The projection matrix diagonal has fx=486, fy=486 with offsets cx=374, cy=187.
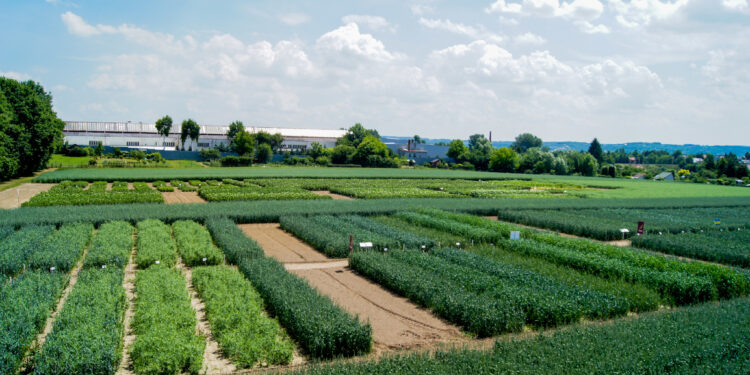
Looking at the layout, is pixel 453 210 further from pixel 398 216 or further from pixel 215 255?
pixel 215 255

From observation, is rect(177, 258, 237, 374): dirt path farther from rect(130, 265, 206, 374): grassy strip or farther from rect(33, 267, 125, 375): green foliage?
rect(33, 267, 125, 375): green foliage

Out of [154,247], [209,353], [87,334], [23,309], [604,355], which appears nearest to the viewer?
[604,355]

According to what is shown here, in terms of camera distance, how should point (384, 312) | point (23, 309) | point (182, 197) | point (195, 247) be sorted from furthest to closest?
point (182, 197), point (195, 247), point (384, 312), point (23, 309)

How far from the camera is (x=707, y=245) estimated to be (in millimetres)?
25281

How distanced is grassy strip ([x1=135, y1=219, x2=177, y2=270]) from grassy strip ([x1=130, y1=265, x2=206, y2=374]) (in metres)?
2.48

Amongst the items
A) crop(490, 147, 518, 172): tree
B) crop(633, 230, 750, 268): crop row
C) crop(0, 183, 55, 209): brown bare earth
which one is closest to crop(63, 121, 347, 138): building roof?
crop(490, 147, 518, 172): tree

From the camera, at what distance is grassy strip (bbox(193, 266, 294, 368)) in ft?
37.2

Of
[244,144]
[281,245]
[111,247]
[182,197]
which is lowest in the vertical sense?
[281,245]

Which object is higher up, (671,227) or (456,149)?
(456,149)

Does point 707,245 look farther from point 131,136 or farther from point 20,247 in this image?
point 131,136

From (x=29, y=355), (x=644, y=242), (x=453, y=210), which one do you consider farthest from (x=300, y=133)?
(x=29, y=355)

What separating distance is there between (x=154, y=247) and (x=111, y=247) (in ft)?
5.27

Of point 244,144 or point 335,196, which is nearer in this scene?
point 335,196

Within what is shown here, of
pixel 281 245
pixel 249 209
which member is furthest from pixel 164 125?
pixel 281 245
